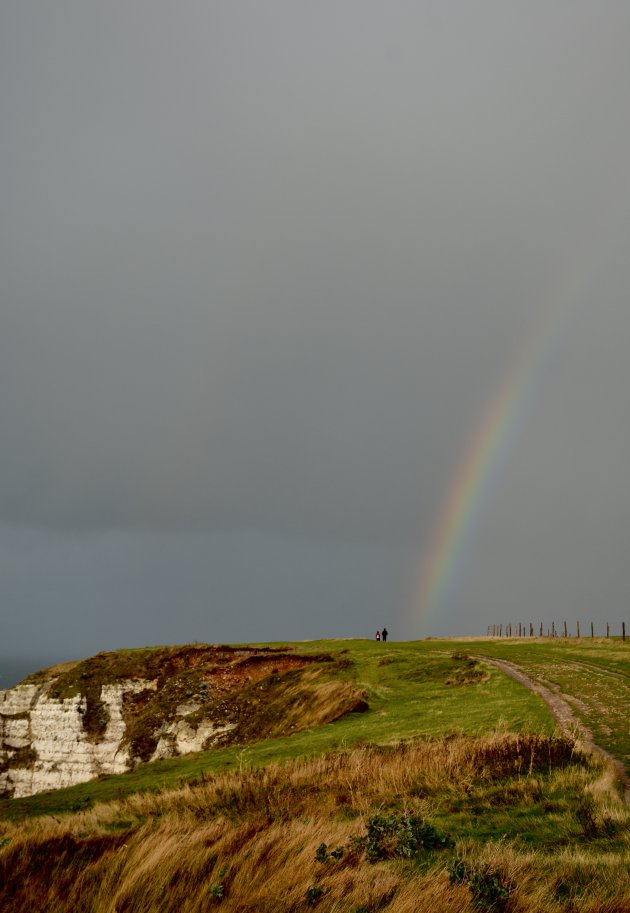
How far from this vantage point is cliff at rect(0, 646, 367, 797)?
40344mm

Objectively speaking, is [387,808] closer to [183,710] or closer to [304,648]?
[183,710]

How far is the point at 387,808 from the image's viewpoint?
1145 centimetres

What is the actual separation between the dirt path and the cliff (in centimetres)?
1141

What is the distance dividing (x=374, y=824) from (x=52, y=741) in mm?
58155

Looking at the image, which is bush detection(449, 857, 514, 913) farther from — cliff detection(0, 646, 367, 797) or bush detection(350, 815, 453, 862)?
cliff detection(0, 646, 367, 797)

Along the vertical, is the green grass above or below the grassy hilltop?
above

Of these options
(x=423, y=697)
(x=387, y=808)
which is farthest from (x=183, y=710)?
(x=387, y=808)

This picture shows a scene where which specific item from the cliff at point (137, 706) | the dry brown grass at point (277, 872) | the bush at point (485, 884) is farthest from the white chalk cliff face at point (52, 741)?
the bush at point (485, 884)

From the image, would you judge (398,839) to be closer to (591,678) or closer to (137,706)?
(591,678)

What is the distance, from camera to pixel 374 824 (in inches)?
349

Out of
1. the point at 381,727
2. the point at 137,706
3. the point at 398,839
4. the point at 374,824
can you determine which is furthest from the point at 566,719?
the point at 137,706

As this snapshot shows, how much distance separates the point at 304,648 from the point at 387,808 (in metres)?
49.0

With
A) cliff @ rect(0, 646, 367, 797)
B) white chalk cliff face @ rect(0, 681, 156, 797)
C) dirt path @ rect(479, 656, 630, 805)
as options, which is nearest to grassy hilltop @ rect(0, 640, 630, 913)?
dirt path @ rect(479, 656, 630, 805)

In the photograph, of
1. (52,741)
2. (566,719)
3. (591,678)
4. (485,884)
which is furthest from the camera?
(52,741)
